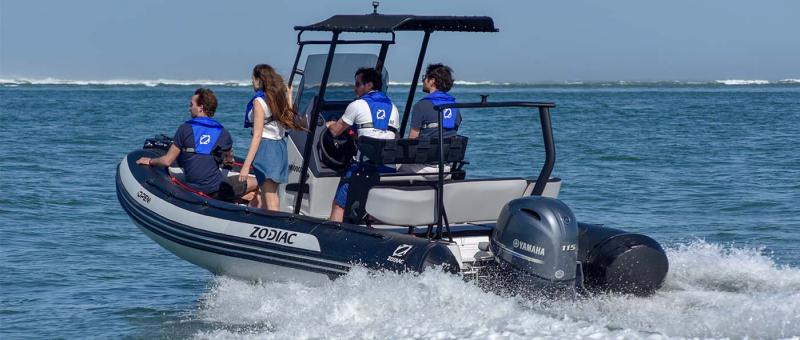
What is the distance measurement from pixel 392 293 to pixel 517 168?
1122cm

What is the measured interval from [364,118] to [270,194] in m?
0.86

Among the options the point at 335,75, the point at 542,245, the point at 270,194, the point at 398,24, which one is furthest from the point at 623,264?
the point at 335,75

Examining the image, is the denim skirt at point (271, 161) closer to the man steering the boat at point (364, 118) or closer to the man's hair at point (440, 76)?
the man steering the boat at point (364, 118)

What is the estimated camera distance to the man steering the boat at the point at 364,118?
692cm

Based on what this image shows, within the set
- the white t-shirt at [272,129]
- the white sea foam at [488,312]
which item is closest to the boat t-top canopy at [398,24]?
the white t-shirt at [272,129]

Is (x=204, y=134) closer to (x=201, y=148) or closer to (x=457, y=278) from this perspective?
(x=201, y=148)

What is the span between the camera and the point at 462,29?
7.37 m

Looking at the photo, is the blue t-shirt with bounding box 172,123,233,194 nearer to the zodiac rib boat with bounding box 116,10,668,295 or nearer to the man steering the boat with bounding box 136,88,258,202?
the man steering the boat with bounding box 136,88,258,202

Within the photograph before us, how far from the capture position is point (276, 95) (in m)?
7.14

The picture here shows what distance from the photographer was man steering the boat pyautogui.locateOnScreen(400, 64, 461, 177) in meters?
7.13

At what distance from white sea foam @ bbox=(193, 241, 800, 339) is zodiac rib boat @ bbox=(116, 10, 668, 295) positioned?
5.3 inches

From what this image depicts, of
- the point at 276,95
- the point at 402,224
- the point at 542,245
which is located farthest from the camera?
the point at 276,95

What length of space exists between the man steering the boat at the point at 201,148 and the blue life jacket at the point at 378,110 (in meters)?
1.00

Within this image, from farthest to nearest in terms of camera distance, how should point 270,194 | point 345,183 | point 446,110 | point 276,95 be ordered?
point 270,194, point 446,110, point 276,95, point 345,183
